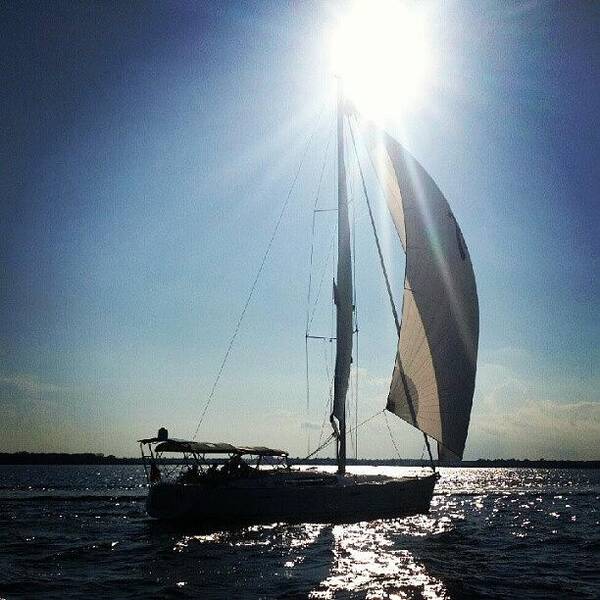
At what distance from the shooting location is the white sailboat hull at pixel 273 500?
2889cm

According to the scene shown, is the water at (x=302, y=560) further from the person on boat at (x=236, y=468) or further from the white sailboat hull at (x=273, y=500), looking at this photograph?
the person on boat at (x=236, y=468)

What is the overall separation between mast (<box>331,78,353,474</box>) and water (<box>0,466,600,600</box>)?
16.5ft

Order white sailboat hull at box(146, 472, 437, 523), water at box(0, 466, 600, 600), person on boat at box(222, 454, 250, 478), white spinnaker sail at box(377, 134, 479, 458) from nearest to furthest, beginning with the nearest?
water at box(0, 466, 600, 600) < white sailboat hull at box(146, 472, 437, 523) < person on boat at box(222, 454, 250, 478) < white spinnaker sail at box(377, 134, 479, 458)

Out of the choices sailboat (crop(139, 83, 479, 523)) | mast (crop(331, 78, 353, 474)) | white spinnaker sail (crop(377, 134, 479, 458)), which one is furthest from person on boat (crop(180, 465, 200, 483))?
white spinnaker sail (crop(377, 134, 479, 458))

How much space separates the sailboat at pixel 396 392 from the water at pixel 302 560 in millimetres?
1072

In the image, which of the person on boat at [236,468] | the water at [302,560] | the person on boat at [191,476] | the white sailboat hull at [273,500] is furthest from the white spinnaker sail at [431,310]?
the person on boat at [191,476]

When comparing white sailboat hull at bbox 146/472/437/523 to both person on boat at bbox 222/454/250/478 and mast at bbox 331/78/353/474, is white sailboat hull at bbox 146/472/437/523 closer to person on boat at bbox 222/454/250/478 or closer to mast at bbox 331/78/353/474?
person on boat at bbox 222/454/250/478

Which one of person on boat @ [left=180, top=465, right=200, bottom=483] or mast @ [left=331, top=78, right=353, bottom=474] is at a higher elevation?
mast @ [left=331, top=78, right=353, bottom=474]

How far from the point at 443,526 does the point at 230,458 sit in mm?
11725

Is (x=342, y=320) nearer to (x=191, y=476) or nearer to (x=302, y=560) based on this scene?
(x=191, y=476)

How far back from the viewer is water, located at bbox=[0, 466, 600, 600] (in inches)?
689

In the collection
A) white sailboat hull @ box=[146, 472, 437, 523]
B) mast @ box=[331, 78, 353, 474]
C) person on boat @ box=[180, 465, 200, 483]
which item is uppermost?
mast @ box=[331, 78, 353, 474]

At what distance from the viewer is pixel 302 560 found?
71.1ft

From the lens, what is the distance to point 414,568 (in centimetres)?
2059
